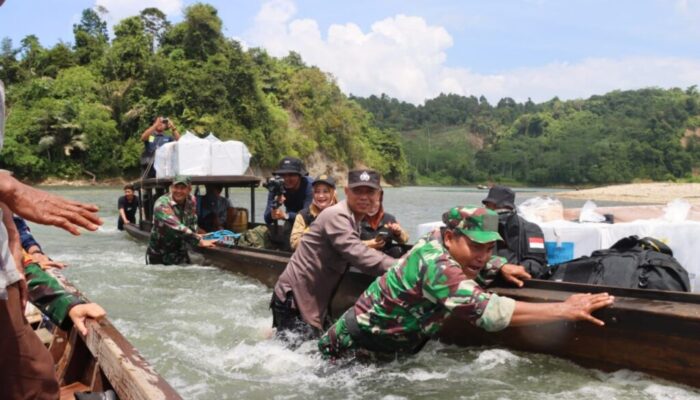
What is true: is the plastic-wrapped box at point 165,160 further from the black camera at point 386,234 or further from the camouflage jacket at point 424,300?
the camouflage jacket at point 424,300

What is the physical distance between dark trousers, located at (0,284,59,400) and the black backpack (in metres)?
3.41

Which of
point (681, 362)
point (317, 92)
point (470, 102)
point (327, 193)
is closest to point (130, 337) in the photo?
point (327, 193)

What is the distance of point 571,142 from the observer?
93938 mm

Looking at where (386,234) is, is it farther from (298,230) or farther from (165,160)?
(165,160)

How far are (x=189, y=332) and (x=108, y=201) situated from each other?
2148cm

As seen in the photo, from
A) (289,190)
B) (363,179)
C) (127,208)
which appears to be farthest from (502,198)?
(127,208)

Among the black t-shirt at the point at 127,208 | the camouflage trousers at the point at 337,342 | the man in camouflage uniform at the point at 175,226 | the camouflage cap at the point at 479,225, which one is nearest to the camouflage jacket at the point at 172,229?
the man in camouflage uniform at the point at 175,226

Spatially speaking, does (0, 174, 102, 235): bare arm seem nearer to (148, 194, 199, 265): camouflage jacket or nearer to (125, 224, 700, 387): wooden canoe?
(125, 224, 700, 387): wooden canoe

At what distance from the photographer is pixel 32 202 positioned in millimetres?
1965

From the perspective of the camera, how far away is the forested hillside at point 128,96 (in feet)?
121

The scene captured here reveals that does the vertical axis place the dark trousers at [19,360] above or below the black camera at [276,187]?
A: below

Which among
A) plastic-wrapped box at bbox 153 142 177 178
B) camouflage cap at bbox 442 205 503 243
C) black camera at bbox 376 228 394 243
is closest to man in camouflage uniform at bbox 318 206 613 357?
camouflage cap at bbox 442 205 503 243

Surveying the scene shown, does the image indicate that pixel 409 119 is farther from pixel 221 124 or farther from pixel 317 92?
pixel 221 124

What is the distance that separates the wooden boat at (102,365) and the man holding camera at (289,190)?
343 centimetres
